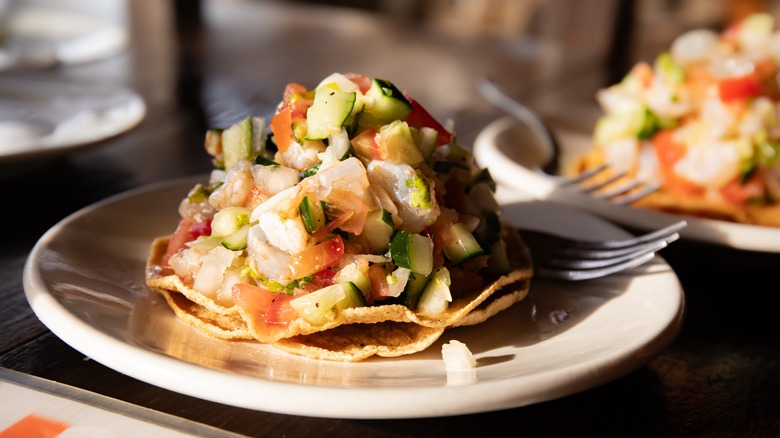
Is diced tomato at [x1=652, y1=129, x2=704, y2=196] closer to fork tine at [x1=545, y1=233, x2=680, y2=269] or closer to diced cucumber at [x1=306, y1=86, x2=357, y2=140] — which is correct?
fork tine at [x1=545, y1=233, x2=680, y2=269]

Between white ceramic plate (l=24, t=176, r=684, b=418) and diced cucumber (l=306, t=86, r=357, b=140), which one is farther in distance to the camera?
diced cucumber (l=306, t=86, r=357, b=140)

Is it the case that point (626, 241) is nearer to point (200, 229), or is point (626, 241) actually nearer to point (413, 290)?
point (413, 290)

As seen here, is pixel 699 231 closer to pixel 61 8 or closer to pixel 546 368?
pixel 546 368

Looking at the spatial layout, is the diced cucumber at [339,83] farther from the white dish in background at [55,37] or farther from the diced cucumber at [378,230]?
the white dish in background at [55,37]

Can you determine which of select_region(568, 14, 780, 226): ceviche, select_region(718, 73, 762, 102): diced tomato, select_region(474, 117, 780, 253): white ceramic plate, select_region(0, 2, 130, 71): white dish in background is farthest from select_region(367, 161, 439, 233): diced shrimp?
select_region(0, 2, 130, 71): white dish in background

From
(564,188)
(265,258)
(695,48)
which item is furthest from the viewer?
(695,48)

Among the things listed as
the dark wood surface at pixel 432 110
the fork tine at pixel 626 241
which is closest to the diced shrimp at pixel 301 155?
the dark wood surface at pixel 432 110

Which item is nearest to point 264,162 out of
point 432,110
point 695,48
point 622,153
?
point 622,153
